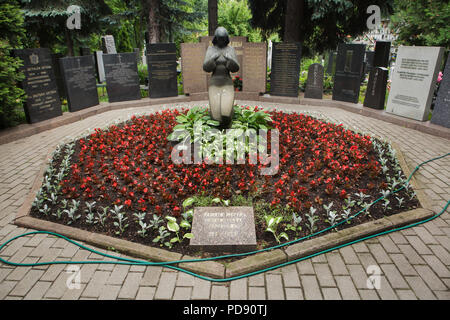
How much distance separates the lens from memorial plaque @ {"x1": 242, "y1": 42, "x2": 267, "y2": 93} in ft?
36.6

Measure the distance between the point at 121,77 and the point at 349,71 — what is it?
27.1ft

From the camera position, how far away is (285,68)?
11.0 metres

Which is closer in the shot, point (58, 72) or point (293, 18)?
point (58, 72)

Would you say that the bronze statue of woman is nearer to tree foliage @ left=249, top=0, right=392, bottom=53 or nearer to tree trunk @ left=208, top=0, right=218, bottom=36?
tree foliage @ left=249, top=0, right=392, bottom=53

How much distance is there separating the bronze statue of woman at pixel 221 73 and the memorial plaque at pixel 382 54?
6.00 metres

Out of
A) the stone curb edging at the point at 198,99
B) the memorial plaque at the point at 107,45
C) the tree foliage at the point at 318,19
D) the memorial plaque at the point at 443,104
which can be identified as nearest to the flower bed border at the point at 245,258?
the stone curb edging at the point at 198,99

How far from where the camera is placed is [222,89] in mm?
5953

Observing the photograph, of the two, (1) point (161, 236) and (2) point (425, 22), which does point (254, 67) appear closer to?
(2) point (425, 22)

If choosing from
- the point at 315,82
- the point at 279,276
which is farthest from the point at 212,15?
the point at 279,276

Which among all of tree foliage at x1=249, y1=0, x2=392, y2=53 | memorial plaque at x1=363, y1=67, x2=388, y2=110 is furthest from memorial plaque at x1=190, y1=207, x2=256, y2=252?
tree foliage at x1=249, y1=0, x2=392, y2=53

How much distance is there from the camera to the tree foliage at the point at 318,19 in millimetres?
11609

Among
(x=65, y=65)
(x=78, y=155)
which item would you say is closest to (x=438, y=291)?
(x=78, y=155)

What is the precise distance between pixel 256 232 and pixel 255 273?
2.19 feet
